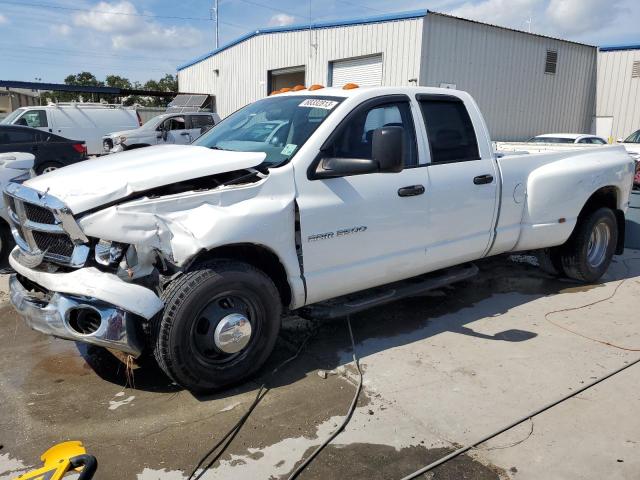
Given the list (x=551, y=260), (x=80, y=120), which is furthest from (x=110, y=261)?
(x=80, y=120)

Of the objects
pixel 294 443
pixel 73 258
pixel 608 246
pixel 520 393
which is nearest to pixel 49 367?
pixel 73 258

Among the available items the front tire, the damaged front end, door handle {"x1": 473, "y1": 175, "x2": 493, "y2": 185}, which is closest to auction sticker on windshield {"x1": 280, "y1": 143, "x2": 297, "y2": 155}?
the damaged front end

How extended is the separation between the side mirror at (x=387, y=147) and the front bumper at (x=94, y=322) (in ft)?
6.15

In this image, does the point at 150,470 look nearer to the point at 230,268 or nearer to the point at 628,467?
the point at 230,268

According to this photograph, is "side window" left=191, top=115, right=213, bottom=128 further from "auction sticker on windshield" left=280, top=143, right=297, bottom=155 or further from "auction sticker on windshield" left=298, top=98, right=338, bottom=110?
"auction sticker on windshield" left=280, top=143, right=297, bottom=155

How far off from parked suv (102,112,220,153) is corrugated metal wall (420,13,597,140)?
7717 mm

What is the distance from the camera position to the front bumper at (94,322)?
3.18m

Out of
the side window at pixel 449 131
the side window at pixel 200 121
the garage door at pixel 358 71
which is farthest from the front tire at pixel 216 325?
the side window at pixel 200 121

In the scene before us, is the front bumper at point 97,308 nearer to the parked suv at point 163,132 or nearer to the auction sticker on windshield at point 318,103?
the auction sticker on windshield at point 318,103

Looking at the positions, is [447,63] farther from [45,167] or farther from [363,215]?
[363,215]

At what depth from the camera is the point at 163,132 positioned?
59.4 feet

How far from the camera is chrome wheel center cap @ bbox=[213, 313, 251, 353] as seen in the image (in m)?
3.44

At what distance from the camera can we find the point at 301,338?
455 cm

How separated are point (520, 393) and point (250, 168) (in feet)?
7.67
